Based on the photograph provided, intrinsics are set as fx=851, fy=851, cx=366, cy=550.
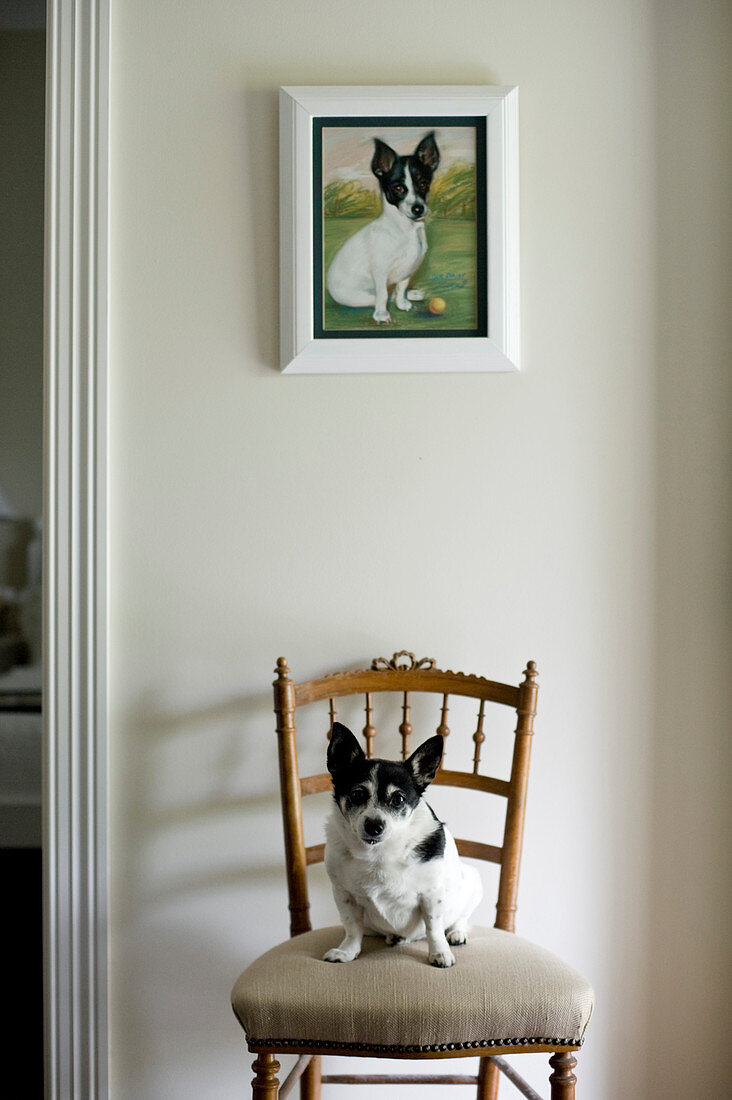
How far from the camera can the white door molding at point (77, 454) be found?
1.62m

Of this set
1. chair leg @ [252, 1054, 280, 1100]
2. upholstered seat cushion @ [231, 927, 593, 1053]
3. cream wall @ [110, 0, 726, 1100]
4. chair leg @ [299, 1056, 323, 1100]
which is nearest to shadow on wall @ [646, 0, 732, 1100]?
cream wall @ [110, 0, 726, 1100]

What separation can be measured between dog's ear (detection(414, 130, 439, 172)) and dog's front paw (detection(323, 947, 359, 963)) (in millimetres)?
1393

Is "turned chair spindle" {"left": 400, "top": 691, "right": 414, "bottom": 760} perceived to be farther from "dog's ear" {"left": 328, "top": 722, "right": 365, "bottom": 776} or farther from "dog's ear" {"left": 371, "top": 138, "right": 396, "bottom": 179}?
"dog's ear" {"left": 371, "top": 138, "right": 396, "bottom": 179}

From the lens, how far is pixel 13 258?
67.6 inches

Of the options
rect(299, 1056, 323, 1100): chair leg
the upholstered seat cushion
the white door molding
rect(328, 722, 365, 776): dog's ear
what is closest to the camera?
the upholstered seat cushion

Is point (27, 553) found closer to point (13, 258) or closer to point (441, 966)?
point (13, 258)

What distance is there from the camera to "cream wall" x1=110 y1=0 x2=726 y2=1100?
65.2 inches

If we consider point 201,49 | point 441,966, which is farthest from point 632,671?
point 201,49

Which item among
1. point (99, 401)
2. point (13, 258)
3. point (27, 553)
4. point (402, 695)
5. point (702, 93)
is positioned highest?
point (702, 93)

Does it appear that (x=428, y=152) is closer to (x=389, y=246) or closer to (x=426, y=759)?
(x=389, y=246)

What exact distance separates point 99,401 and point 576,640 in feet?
3.40

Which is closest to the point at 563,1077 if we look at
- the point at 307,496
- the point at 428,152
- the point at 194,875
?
the point at 194,875

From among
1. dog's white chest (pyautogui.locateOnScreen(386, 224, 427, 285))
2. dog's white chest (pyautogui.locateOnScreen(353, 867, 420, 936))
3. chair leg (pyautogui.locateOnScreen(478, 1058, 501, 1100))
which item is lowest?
chair leg (pyautogui.locateOnScreen(478, 1058, 501, 1100))
